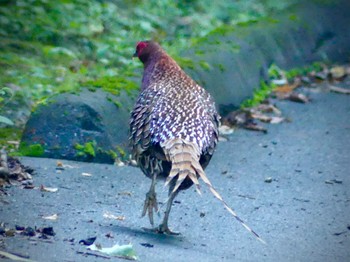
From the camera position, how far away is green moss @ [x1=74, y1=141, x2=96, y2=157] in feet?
29.1

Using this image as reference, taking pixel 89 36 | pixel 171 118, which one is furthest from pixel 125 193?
pixel 89 36

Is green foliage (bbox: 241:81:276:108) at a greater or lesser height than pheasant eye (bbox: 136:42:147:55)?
lesser

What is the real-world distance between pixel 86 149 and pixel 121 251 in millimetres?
2937

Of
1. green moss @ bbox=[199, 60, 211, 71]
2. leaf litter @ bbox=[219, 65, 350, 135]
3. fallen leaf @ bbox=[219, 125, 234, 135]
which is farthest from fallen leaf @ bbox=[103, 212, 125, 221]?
green moss @ bbox=[199, 60, 211, 71]

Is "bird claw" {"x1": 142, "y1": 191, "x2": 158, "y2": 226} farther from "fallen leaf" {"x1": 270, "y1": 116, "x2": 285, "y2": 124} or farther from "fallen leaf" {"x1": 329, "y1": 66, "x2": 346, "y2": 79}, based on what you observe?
"fallen leaf" {"x1": 329, "y1": 66, "x2": 346, "y2": 79}

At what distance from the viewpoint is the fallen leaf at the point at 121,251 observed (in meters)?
6.02

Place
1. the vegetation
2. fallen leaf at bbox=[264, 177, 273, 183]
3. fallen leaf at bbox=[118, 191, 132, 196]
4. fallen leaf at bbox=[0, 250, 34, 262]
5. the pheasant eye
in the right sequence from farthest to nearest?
the vegetation < fallen leaf at bbox=[264, 177, 273, 183] < the pheasant eye < fallen leaf at bbox=[118, 191, 132, 196] < fallen leaf at bbox=[0, 250, 34, 262]

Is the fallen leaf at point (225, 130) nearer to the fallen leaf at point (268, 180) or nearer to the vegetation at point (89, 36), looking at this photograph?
the vegetation at point (89, 36)

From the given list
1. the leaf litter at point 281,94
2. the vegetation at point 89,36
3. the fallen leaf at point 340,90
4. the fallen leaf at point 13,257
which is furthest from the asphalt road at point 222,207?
the fallen leaf at point 340,90

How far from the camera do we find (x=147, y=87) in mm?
7961

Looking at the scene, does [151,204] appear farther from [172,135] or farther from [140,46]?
[140,46]

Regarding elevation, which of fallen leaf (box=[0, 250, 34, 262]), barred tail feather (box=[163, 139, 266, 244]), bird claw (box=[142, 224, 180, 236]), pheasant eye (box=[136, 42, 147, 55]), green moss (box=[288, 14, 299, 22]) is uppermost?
pheasant eye (box=[136, 42, 147, 55])

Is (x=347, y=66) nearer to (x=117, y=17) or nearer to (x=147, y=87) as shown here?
(x=117, y=17)

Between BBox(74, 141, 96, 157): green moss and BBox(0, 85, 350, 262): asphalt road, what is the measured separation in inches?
4.8
